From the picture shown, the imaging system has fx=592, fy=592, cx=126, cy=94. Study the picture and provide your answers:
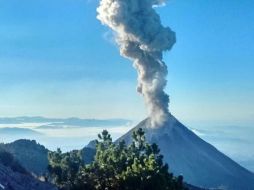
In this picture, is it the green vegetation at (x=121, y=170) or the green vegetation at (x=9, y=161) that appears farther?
the green vegetation at (x=9, y=161)

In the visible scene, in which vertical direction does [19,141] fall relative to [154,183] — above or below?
above

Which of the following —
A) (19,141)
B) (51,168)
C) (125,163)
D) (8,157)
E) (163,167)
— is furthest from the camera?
(19,141)

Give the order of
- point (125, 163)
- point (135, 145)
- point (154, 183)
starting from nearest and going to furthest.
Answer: point (154, 183) → point (125, 163) → point (135, 145)

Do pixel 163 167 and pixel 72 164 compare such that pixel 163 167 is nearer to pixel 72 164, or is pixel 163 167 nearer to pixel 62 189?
pixel 62 189

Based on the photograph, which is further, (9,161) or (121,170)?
(9,161)

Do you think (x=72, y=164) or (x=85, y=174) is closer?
(x=85, y=174)

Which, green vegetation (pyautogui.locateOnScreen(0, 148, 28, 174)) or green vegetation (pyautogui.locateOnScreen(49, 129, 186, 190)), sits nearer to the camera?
green vegetation (pyautogui.locateOnScreen(49, 129, 186, 190))

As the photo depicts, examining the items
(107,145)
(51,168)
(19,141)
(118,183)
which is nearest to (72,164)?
(51,168)

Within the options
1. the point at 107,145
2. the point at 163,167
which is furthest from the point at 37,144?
the point at 163,167
